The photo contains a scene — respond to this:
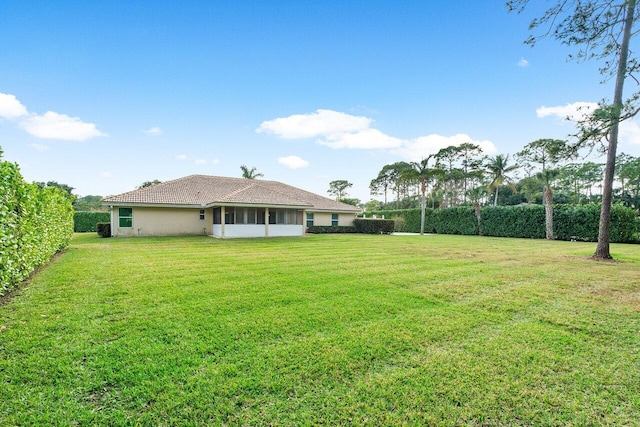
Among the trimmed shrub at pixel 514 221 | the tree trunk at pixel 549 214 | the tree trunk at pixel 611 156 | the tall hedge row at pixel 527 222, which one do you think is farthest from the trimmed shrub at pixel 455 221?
the tree trunk at pixel 611 156

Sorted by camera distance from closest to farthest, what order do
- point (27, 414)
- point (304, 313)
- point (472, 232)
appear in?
point (27, 414), point (304, 313), point (472, 232)

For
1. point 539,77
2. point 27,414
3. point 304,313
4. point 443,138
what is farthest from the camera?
point 443,138

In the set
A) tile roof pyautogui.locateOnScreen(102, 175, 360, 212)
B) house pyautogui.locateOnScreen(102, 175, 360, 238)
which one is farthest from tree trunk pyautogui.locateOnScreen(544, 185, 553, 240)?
house pyautogui.locateOnScreen(102, 175, 360, 238)

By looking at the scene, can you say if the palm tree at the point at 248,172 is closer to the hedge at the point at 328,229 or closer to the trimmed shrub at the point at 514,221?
the hedge at the point at 328,229

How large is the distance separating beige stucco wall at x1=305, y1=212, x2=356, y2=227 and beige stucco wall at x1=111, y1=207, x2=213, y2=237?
31.1 feet

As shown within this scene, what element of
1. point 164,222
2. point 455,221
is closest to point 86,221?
point 164,222

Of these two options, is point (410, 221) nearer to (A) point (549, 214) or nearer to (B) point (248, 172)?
(A) point (549, 214)

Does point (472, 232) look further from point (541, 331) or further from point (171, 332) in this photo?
point (171, 332)

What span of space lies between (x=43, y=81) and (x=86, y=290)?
14532 mm

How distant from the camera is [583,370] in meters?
3.07

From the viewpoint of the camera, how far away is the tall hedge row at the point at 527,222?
19641mm

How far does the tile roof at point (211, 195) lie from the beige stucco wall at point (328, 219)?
827 mm

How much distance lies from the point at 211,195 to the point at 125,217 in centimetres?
586

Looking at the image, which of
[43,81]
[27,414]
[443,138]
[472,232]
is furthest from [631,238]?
[43,81]
